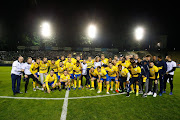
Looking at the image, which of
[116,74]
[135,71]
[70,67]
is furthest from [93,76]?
[135,71]

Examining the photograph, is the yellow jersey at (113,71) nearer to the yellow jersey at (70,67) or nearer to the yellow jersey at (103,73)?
the yellow jersey at (103,73)

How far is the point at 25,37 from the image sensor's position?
39.3 meters

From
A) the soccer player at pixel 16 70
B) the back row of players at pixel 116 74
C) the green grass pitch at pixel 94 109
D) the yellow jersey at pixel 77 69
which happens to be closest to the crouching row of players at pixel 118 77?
the back row of players at pixel 116 74

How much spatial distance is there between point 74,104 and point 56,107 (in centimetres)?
78

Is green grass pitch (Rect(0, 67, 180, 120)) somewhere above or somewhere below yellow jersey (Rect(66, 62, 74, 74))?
below

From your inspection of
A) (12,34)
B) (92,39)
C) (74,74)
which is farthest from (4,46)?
(74,74)

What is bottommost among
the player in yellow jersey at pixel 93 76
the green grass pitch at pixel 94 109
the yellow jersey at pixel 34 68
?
the green grass pitch at pixel 94 109

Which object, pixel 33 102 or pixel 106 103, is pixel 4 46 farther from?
pixel 106 103

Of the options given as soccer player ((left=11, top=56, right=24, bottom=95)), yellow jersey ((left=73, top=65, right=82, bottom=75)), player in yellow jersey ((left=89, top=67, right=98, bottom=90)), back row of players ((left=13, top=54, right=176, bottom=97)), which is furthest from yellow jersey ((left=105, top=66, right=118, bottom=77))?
soccer player ((left=11, top=56, right=24, bottom=95))

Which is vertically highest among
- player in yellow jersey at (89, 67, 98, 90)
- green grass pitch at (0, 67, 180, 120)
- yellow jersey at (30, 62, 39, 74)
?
yellow jersey at (30, 62, 39, 74)

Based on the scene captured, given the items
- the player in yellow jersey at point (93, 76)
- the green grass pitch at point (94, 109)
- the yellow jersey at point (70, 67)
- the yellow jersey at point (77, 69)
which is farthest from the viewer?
the yellow jersey at point (70, 67)

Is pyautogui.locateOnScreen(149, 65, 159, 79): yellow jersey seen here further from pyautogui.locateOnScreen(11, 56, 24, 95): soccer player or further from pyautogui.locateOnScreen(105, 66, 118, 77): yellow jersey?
pyautogui.locateOnScreen(11, 56, 24, 95): soccer player

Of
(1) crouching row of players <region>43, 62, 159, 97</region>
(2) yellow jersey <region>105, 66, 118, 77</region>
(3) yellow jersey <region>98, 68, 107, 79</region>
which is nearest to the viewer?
(1) crouching row of players <region>43, 62, 159, 97</region>

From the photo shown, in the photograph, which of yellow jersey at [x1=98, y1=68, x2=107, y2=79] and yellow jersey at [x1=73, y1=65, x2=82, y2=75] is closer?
yellow jersey at [x1=98, y1=68, x2=107, y2=79]
